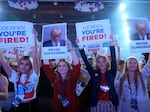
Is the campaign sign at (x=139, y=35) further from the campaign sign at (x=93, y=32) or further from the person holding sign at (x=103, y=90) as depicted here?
the person holding sign at (x=103, y=90)

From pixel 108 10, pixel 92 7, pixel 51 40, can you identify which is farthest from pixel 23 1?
pixel 108 10

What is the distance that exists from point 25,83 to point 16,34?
2.29ft

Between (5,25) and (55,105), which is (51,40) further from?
(55,105)

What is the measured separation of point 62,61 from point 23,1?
6.68 ft

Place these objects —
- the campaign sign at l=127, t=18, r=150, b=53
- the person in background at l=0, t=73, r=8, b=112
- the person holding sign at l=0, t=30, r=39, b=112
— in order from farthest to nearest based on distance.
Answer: the campaign sign at l=127, t=18, r=150, b=53, the person holding sign at l=0, t=30, r=39, b=112, the person in background at l=0, t=73, r=8, b=112

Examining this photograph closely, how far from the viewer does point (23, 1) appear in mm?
5066

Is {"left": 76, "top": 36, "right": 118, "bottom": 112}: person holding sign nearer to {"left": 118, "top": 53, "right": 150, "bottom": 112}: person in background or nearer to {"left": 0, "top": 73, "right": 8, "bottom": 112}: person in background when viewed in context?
{"left": 118, "top": 53, "right": 150, "bottom": 112}: person in background

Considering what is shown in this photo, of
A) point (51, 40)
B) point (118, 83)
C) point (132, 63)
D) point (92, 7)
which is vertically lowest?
point (118, 83)

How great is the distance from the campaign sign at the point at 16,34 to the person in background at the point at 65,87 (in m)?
0.53

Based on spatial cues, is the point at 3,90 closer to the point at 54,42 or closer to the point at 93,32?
the point at 54,42

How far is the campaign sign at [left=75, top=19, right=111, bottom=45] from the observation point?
3826mm

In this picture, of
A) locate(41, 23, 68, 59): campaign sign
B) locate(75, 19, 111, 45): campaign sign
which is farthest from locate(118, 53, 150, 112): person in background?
locate(41, 23, 68, 59): campaign sign

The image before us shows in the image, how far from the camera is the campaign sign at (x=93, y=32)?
3826 mm

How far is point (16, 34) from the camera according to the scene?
3570mm
